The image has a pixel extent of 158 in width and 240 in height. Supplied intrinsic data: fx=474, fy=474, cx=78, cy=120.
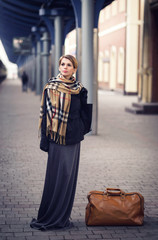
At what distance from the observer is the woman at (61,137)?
4.49 meters

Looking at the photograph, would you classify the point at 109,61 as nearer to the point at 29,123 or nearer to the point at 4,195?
the point at 29,123

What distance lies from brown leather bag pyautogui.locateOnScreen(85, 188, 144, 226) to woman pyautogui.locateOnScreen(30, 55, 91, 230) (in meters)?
0.23

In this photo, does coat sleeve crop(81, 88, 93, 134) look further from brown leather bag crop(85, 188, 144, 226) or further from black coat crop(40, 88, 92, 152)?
brown leather bag crop(85, 188, 144, 226)

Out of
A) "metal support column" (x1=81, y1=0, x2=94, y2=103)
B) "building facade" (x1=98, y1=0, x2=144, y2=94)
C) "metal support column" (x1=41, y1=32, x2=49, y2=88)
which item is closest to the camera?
"metal support column" (x1=81, y1=0, x2=94, y2=103)

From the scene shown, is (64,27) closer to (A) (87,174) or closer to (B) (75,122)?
(A) (87,174)

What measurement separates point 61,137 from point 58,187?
49 cm

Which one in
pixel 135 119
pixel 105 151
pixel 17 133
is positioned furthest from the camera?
pixel 135 119

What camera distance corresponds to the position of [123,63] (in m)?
34.7

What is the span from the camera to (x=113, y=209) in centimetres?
464

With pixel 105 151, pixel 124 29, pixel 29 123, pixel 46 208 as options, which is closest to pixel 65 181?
pixel 46 208

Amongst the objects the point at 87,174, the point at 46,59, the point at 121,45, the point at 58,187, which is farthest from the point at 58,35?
the point at 58,187

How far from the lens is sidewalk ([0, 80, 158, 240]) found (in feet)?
15.1

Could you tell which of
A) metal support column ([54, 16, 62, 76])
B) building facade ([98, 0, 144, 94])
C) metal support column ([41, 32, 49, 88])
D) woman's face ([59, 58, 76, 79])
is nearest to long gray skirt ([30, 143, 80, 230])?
woman's face ([59, 58, 76, 79])

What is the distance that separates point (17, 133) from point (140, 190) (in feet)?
19.9
